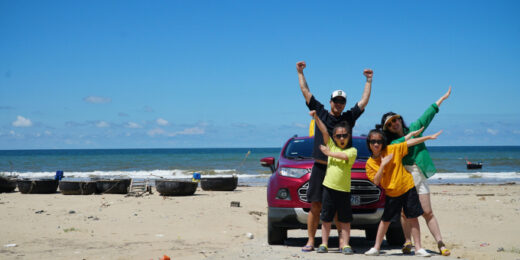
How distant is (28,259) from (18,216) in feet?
19.1

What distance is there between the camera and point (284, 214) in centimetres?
686

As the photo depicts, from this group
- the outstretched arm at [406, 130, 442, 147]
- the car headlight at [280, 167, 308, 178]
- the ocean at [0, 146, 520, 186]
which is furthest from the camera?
the ocean at [0, 146, 520, 186]

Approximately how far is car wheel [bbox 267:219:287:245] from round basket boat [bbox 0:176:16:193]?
50.5 feet

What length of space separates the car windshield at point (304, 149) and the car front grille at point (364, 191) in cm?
73

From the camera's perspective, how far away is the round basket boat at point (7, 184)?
19031 mm

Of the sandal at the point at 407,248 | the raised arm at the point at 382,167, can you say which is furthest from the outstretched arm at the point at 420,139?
the sandal at the point at 407,248

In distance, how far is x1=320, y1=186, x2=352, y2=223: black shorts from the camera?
6.30 metres

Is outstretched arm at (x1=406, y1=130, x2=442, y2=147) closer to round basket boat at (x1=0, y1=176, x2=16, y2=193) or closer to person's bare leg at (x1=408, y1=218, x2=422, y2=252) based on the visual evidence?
person's bare leg at (x1=408, y1=218, x2=422, y2=252)

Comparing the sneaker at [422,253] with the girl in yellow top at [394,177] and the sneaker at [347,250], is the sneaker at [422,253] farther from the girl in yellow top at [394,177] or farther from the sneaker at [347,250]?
the sneaker at [347,250]

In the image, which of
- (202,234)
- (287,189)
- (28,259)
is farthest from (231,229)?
(28,259)

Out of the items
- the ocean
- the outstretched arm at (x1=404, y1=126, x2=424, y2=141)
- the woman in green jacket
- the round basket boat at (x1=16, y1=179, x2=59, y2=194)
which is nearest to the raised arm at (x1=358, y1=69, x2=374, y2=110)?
the woman in green jacket

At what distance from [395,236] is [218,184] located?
13.6 m

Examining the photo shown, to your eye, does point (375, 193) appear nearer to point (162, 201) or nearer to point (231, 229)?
point (231, 229)

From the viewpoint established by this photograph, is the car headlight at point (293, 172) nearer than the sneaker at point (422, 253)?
No
